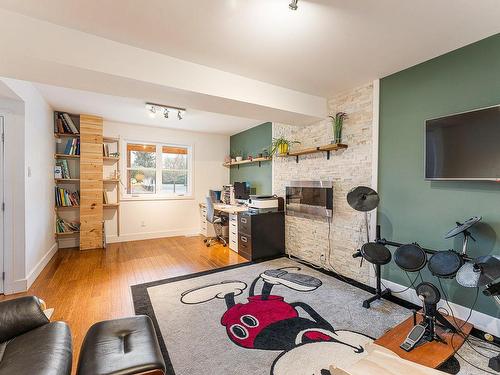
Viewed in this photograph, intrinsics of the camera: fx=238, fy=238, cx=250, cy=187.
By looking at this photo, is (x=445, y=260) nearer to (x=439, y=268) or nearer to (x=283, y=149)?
(x=439, y=268)

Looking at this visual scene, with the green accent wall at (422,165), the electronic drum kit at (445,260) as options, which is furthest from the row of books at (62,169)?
the green accent wall at (422,165)

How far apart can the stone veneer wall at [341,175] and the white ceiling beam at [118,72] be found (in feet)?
2.63

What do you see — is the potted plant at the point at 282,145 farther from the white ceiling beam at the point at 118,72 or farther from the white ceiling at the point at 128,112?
the white ceiling beam at the point at 118,72

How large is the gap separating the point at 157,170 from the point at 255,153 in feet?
7.59

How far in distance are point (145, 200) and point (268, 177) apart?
9.23 ft

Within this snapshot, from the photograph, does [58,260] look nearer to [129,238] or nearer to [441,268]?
[129,238]

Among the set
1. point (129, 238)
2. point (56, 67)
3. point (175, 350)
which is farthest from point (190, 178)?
point (175, 350)

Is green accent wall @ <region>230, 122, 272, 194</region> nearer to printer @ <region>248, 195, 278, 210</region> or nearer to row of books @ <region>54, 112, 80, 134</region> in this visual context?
printer @ <region>248, 195, 278, 210</region>

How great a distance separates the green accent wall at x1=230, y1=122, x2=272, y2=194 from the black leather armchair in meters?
3.75

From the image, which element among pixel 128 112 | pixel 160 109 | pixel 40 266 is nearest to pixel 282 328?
pixel 40 266

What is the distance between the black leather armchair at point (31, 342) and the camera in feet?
3.67

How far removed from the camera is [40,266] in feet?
11.2

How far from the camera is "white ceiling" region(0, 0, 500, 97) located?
1.66m

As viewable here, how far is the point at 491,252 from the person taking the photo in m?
2.03
